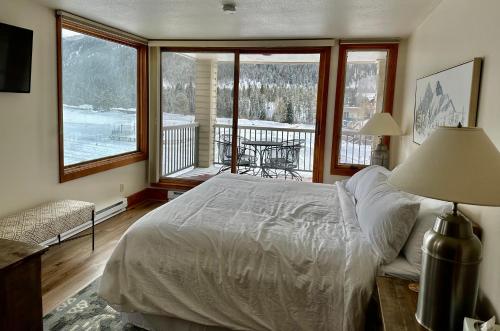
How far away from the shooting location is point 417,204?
6.18 ft

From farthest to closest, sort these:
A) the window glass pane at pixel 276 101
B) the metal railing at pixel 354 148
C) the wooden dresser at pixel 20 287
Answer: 1. the window glass pane at pixel 276 101
2. the metal railing at pixel 354 148
3. the wooden dresser at pixel 20 287

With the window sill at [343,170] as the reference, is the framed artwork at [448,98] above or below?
above

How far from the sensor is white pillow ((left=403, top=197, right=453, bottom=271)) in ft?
6.04

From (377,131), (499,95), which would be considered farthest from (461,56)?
(377,131)

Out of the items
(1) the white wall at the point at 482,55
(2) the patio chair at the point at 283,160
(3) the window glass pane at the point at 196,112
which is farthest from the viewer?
(2) the patio chair at the point at 283,160

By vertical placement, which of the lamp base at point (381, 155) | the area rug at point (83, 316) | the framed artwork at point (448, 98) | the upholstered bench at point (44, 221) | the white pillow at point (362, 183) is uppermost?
the framed artwork at point (448, 98)

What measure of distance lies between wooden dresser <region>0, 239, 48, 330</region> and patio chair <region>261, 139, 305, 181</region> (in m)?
4.26

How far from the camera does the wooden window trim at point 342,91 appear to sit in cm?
440

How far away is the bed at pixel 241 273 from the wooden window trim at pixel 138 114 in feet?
6.32

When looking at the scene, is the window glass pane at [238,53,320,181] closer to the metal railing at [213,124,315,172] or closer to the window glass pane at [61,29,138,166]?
the metal railing at [213,124,315,172]

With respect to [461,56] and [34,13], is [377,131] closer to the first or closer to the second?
[461,56]

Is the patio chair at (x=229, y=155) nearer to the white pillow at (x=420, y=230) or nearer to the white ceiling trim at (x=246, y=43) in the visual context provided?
the white ceiling trim at (x=246, y=43)

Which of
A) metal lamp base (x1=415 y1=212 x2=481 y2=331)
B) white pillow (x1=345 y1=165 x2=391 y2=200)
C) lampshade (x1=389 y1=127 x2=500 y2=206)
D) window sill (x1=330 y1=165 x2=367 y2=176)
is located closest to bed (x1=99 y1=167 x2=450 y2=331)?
white pillow (x1=345 y1=165 x2=391 y2=200)

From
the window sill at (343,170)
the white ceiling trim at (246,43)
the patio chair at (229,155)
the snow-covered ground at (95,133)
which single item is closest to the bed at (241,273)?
the snow-covered ground at (95,133)
